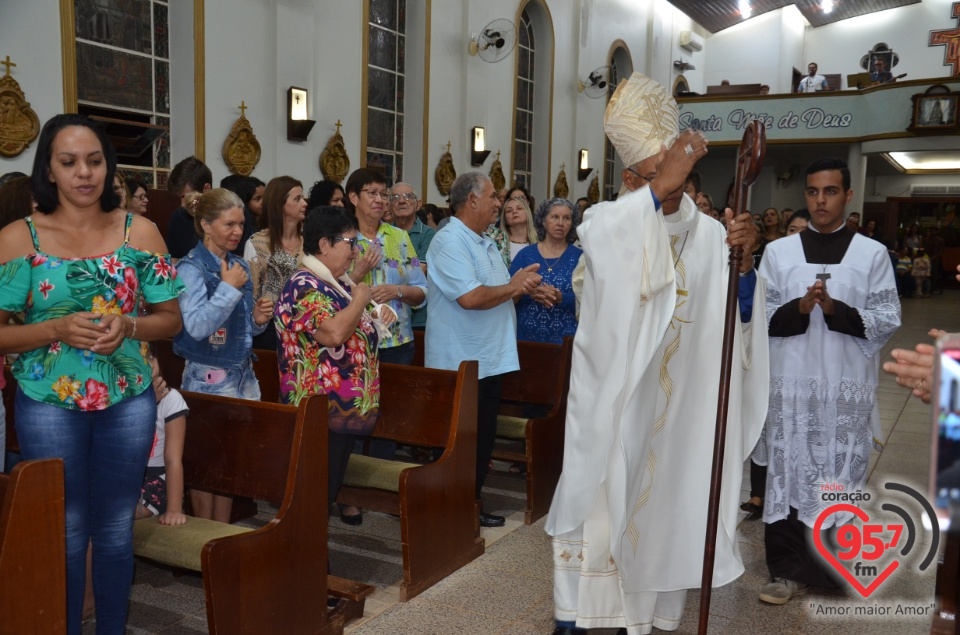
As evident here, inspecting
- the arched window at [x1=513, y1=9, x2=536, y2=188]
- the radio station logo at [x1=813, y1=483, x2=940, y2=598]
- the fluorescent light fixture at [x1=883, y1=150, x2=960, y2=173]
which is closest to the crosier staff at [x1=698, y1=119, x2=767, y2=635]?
the radio station logo at [x1=813, y1=483, x2=940, y2=598]

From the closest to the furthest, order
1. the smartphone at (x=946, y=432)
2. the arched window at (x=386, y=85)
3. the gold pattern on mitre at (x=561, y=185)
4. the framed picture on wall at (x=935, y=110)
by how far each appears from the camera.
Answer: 1. the smartphone at (x=946, y=432)
2. the arched window at (x=386, y=85)
3. the gold pattern on mitre at (x=561, y=185)
4. the framed picture on wall at (x=935, y=110)

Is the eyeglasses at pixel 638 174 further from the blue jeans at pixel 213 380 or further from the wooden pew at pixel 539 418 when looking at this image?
the blue jeans at pixel 213 380

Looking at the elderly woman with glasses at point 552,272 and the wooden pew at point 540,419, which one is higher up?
the elderly woman with glasses at point 552,272

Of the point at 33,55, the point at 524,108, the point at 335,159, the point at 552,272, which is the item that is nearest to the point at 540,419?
the point at 552,272

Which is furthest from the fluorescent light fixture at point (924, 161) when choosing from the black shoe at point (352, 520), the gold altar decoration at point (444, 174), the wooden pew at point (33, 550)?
the wooden pew at point (33, 550)

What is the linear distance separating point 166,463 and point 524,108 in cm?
1150

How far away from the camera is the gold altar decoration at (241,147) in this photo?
7.71 meters

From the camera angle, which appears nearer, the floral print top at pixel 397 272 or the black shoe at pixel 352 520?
the black shoe at pixel 352 520

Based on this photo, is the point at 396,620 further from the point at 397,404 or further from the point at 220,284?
the point at 220,284

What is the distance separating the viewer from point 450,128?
1123 cm

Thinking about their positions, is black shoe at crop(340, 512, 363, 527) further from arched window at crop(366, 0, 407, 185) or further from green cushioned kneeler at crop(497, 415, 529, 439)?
arched window at crop(366, 0, 407, 185)

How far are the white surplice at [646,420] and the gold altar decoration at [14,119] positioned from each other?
16.1ft

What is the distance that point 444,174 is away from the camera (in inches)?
432

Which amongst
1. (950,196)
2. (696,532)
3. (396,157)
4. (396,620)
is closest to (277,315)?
(396,620)
